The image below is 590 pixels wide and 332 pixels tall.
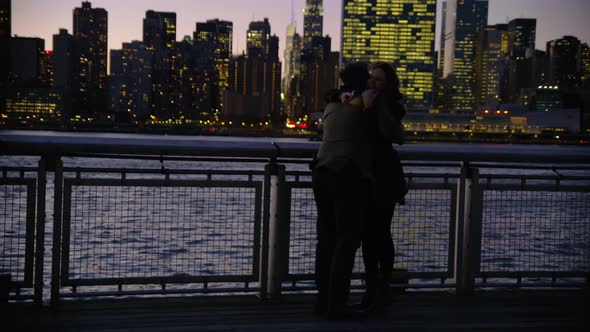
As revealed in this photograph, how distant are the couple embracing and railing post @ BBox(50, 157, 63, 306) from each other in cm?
161

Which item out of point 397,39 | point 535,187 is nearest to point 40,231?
point 535,187

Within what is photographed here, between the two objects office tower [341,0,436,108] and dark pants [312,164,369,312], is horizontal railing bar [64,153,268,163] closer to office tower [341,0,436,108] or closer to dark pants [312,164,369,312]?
dark pants [312,164,369,312]

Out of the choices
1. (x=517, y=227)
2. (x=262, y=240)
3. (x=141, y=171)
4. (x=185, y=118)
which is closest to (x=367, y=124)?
(x=262, y=240)

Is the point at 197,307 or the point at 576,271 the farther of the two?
the point at 576,271

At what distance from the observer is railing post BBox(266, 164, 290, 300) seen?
15.8ft

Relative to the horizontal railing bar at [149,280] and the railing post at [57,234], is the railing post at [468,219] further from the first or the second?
the railing post at [57,234]

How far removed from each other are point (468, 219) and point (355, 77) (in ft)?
5.21

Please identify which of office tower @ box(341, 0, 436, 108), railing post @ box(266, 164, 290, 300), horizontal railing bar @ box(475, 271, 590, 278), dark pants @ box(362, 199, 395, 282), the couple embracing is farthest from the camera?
office tower @ box(341, 0, 436, 108)

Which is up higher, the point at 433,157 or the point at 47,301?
the point at 433,157

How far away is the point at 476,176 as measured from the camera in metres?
5.12

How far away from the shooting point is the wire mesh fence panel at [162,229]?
454 centimetres

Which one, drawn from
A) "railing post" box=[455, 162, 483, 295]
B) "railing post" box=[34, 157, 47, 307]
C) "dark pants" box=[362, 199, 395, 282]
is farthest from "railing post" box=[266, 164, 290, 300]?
"railing post" box=[34, 157, 47, 307]

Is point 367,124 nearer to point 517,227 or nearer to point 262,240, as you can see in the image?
point 262,240

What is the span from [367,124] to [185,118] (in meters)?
152
